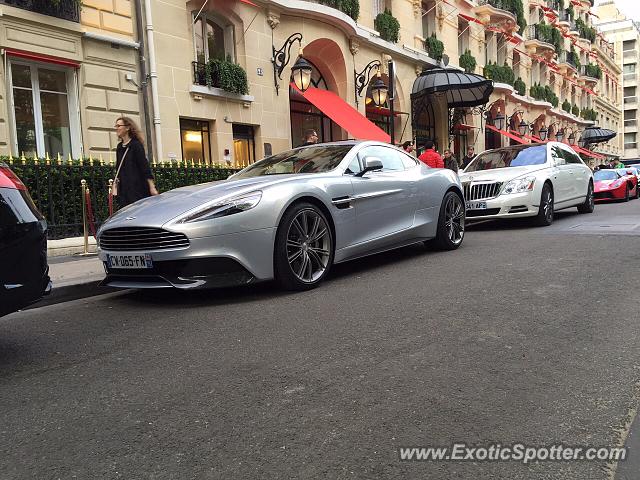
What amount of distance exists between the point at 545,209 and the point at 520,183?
0.70m

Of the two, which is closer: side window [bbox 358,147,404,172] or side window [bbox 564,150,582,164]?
side window [bbox 358,147,404,172]

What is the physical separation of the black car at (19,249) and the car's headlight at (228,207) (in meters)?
1.28

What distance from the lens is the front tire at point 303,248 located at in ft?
16.1

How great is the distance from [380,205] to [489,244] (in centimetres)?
252

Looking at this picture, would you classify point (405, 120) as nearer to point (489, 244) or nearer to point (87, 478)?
point (489, 244)

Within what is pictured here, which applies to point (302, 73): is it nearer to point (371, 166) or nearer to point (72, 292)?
point (371, 166)

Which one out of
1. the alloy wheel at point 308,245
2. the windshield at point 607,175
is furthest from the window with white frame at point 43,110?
the windshield at point 607,175

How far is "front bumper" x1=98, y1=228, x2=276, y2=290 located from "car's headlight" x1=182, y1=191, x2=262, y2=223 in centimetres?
19

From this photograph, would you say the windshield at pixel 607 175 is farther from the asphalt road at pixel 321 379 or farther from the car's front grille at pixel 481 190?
the asphalt road at pixel 321 379

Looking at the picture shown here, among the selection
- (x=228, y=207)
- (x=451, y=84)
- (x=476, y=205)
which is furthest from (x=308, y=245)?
(x=451, y=84)

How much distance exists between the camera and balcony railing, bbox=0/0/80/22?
32.8ft

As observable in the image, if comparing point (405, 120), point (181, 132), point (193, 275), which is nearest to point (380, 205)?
point (193, 275)
